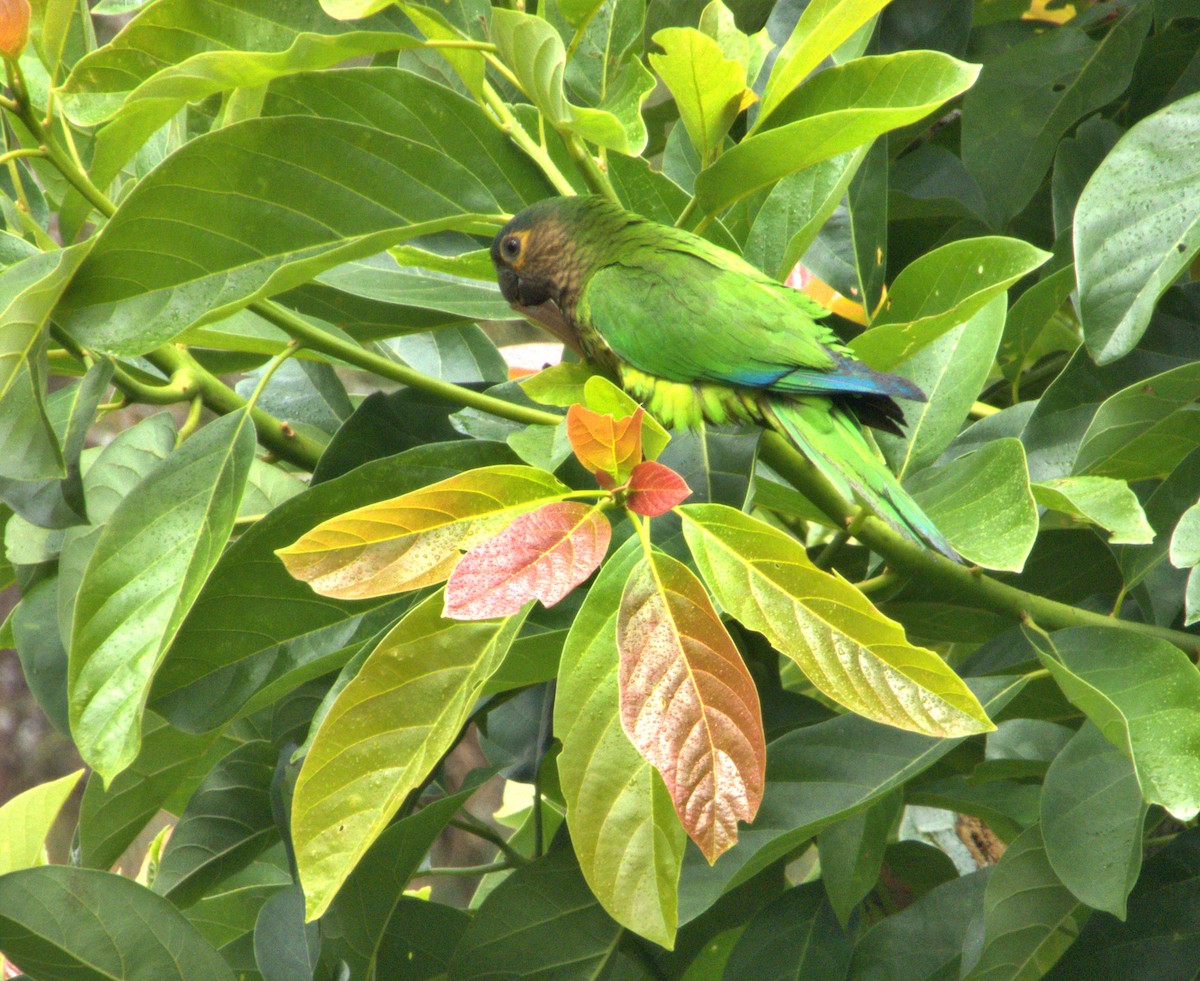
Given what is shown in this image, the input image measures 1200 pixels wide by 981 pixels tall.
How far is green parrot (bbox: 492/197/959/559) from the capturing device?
4.01 ft

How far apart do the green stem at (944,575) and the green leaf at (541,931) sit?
450 millimetres

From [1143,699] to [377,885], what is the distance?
0.76 metres

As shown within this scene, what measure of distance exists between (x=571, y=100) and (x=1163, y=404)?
674 millimetres

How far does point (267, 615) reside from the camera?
1.05 metres

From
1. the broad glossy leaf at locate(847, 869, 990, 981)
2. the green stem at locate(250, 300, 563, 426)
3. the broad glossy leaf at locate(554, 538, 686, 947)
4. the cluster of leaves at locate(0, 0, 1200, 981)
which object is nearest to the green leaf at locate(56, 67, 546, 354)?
the cluster of leaves at locate(0, 0, 1200, 981)

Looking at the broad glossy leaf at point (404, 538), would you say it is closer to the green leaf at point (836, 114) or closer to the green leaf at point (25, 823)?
the green leaf at point (836, 114)

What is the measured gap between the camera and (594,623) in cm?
80

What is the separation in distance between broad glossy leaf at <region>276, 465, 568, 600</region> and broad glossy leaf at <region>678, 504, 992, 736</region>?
0.50ft

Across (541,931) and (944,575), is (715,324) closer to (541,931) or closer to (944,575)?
(944,575)

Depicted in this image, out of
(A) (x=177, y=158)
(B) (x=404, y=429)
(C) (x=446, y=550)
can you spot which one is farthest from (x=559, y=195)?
(C) (x=446, y=550)

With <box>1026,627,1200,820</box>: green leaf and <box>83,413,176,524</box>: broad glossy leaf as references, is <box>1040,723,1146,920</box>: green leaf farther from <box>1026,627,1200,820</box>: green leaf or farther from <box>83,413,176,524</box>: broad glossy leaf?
<box>83,413,176,524</box>: broad glossy leaf

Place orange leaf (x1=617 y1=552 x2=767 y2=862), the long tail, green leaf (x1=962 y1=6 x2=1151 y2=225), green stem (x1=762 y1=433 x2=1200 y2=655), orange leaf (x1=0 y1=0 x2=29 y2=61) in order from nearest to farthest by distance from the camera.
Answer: orange leaf (x1=617 y1=552 x2=767 y2=862), orange leaf (x1=0 y1=0 x2=29 y2=61), the long tail, green stem (x1=762 y1=433 x2=1200 y2=655), green leaf (x1=962 y1=6 x2=1151 y2=225)

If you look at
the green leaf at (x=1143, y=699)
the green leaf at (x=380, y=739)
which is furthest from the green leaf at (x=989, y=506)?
the green leaf at (x=380, y=739)

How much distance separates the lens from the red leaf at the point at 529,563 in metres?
0.71
